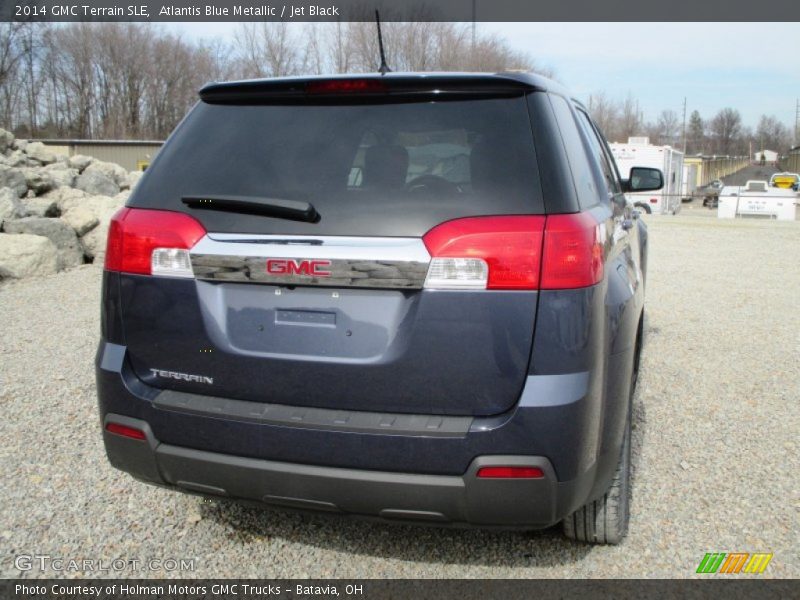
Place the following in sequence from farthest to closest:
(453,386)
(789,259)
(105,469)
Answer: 1. (789,259)
2. (105,469)
3. (453,386)

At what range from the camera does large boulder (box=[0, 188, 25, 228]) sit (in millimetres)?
10570

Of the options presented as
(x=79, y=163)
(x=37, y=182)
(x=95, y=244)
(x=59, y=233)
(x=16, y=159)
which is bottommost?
(x=95, y=244)

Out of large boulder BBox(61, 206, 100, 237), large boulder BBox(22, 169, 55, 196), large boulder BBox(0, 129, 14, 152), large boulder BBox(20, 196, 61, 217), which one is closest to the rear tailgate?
large boulder BBox(61, 206, 100, 237)

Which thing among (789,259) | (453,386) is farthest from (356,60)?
(453,386)

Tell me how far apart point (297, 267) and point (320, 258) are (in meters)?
0.09

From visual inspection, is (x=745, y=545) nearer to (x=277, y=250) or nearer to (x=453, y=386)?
(x=453, y=386)

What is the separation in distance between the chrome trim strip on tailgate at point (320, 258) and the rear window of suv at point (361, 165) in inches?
1.5

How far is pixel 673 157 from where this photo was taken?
34.9 m

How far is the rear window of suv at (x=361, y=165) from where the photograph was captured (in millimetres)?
2371

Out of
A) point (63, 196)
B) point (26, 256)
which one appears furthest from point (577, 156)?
point (63, 196)

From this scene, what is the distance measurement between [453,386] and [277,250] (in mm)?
725

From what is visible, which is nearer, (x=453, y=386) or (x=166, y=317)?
(x=453, y=386)

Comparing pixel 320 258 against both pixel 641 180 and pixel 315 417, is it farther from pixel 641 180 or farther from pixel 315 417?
pixel 641 180

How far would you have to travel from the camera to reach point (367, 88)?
261cm
